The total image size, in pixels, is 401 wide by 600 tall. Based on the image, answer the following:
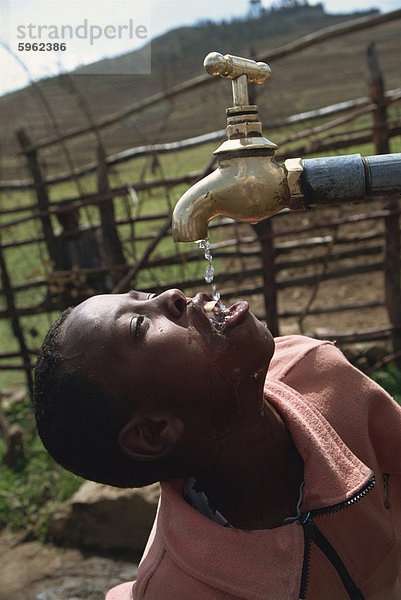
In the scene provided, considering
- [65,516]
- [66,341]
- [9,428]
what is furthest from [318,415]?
[9,428]

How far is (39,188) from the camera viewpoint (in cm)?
444

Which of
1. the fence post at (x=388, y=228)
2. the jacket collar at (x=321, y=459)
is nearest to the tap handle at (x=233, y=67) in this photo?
the jacket collar at (x=321, y=459)

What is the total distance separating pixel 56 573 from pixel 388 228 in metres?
2.82

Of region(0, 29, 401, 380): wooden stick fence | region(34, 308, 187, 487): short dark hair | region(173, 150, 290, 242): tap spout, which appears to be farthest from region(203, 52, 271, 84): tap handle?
region(0, 29, 401, 380): wooden stick fence

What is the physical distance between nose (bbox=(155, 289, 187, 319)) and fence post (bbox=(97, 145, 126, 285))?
2743mm

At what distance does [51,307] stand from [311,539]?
3662 millimetres

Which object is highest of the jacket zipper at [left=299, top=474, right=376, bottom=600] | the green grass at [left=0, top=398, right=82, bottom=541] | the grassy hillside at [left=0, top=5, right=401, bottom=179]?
the grassy hillside at [left=0, top=5, right=401, bottom=179]

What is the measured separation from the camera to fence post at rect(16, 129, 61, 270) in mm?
4402

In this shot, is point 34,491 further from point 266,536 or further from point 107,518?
point 266,536

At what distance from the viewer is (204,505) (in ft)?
4.73

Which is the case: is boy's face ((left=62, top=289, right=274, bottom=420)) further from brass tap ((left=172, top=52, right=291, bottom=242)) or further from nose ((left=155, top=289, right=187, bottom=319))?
brass tap ((left=172, top=52, right=291, bottom=242))

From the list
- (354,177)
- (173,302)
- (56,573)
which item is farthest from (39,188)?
(354,177)

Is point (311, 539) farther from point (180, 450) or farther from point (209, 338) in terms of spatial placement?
point (209, 338)

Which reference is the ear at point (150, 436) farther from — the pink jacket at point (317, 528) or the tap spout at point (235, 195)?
the tap spout at point (235, 195)
